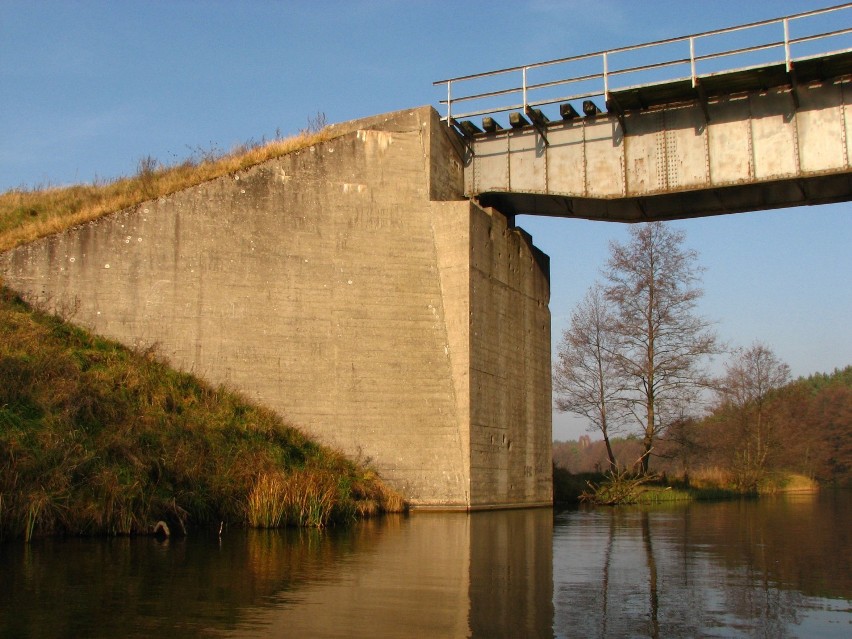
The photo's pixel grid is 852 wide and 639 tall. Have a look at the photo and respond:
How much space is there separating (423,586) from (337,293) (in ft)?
44.1

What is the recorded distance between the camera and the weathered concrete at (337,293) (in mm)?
20594

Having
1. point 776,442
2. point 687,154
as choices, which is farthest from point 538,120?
point 776,442

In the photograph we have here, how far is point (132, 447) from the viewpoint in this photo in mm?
14602

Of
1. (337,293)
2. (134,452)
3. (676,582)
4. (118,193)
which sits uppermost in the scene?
(118,193)

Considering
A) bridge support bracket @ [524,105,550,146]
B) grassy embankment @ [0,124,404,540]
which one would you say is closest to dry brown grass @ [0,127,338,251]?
grassy embankment @ [0,124,404,540]

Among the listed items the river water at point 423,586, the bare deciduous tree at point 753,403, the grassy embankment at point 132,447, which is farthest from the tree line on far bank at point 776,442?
the river water at point 423,586

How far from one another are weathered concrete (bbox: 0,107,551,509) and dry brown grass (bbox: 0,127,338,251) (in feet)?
2.32

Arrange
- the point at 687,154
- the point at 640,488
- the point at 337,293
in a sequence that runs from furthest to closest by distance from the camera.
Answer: the point at 640,488
the point at 687,154
the point at 337,293

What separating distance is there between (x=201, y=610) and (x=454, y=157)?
62.5ft

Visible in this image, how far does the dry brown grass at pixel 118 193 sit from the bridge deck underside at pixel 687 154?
5751 millimetres


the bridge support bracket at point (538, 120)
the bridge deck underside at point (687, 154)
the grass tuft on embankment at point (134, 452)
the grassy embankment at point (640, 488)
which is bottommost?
the grassy embankment at point (640, 488)

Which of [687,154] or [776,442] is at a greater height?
[687,154]

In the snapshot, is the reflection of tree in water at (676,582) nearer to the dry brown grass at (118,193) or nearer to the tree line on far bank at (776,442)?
the dry brown grass at (118,193)

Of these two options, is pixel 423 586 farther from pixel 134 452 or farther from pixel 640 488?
pixel 640 488
